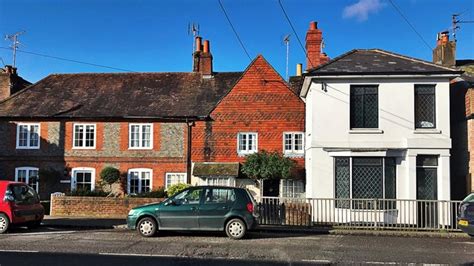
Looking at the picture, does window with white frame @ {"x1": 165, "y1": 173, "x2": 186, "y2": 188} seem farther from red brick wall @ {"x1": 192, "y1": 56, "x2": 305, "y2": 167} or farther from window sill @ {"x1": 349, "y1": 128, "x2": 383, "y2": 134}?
window sill @ {"x1": 349, "y1": 128, "x2": 383, "y2": 134}

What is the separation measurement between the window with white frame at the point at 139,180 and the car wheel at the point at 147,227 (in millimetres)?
10644

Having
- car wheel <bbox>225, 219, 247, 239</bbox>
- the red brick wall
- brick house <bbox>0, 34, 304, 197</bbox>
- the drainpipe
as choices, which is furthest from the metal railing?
the drainpipe

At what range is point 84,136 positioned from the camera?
24.4m

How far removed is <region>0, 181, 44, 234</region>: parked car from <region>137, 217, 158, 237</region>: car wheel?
4173 millimetres

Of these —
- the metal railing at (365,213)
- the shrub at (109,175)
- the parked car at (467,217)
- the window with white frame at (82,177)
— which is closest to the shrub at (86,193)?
the shrub at (109,175)

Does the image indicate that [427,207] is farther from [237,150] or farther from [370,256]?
[237,150]

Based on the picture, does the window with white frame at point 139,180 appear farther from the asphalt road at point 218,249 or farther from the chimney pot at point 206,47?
the asphalt road at point 218,249

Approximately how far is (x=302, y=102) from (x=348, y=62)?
5042mm

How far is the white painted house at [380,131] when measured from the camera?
683 inches

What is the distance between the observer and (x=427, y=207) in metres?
16.2

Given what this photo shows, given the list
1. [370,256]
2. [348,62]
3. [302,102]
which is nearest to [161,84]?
[302,102]

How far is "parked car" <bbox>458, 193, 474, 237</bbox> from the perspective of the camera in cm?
1304

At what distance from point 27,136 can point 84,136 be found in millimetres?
3226

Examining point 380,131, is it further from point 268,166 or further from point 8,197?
point 8,197
